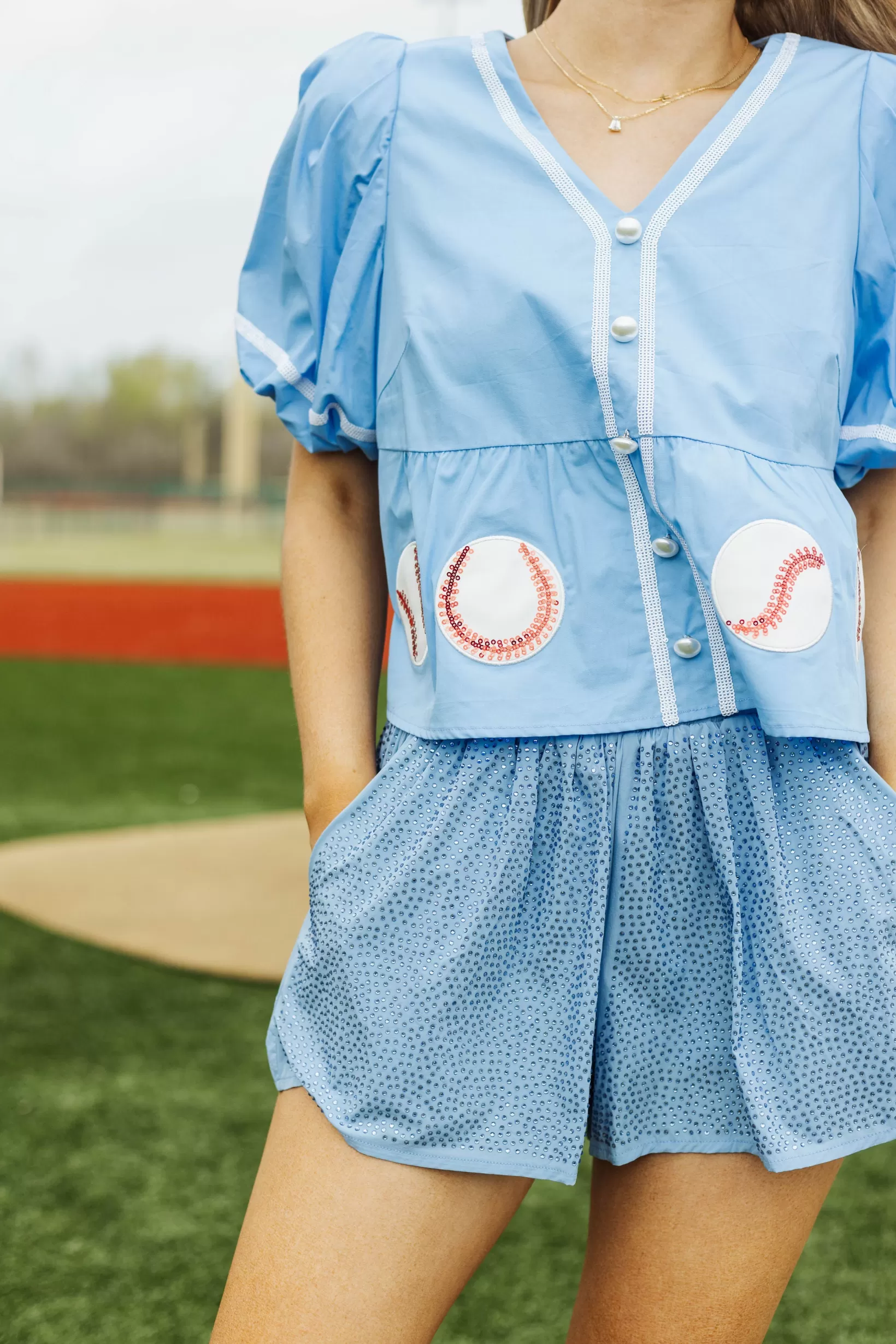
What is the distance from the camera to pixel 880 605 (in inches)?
34.3

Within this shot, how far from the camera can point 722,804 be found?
30.1 inches

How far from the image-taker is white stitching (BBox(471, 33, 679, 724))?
0.78m

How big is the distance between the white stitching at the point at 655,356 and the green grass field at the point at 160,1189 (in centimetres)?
129

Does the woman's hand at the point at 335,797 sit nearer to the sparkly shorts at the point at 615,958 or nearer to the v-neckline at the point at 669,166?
the sparkly shorts at the point at 615,958

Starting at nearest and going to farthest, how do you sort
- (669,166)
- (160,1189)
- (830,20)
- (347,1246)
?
(347,1246) → (669,166) → (830,20) → (160,1189)

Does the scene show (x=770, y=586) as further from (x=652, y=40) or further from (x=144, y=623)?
(x=144, y=623)

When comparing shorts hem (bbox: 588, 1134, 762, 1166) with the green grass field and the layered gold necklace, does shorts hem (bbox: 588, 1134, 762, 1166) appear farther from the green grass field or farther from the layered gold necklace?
the green grass field

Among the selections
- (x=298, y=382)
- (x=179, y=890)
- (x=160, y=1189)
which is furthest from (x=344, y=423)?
(x=179, y=890)

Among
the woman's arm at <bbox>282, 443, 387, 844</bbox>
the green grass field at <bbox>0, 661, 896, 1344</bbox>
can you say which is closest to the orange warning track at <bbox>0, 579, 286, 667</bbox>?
the green grass field at <bbox>0, 661, 896, 1344</bbox>

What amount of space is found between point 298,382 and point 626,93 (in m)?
0.26

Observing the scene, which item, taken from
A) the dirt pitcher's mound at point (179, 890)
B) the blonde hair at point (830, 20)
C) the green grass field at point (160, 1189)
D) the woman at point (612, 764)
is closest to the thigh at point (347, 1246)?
the woman at point (612, 764)

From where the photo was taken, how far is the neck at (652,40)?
2.81ft

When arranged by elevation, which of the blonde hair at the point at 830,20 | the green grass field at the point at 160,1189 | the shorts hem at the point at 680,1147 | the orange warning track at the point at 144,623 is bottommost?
the orange warning track at the point at 144,623

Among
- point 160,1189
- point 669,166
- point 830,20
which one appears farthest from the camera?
point 160,1189
